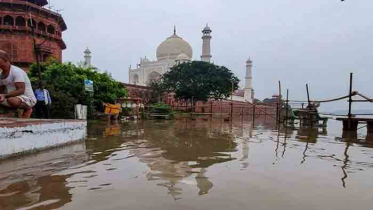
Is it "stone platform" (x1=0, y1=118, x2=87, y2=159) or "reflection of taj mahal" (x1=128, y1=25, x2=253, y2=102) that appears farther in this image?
"reflection of taj mahal" (x1=128, y1=25, x2=253, y2=102)

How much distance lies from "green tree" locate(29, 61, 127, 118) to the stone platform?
Result: 495cm

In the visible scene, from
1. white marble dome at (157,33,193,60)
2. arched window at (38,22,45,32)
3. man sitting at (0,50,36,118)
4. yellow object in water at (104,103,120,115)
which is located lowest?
yellow object in water at (104,103,120,115)

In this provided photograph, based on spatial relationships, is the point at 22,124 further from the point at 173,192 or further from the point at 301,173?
the point at 301,173

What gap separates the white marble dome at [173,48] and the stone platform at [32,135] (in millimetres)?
36206

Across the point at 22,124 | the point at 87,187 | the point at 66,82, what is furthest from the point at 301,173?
the point at 66,82

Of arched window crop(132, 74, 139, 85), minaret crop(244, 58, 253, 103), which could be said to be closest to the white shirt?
arched window crop(132, 74, 139, 85)

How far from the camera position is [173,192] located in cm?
234

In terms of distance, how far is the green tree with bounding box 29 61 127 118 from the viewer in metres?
9.50

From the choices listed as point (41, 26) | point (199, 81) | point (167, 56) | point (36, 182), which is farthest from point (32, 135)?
point (167, 56)

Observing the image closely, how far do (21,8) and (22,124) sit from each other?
25974 mm

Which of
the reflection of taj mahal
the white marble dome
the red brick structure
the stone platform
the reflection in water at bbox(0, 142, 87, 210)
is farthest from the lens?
the white marble dome

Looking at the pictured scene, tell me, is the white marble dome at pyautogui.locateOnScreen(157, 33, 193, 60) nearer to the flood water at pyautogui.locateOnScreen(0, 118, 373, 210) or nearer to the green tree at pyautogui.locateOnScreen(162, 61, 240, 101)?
the green tree at pyautogui.locateOnScreen(162, 61, 240, 101)

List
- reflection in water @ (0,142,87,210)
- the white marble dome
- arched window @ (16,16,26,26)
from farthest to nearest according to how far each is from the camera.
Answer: the white marble dome < arched window @ (16,16,26,26) < reflection in water @ (0,142,87,210)

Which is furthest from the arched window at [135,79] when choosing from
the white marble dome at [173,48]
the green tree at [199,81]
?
the green tree at [199,81]
